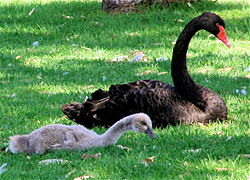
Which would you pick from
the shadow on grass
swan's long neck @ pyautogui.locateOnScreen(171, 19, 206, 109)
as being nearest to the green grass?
the shadow on grass

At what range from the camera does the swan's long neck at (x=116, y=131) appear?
539 cm

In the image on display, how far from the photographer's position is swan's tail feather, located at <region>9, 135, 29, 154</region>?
5359 millimetres

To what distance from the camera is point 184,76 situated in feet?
21.1

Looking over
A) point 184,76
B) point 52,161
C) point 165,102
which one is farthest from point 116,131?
point 184,76

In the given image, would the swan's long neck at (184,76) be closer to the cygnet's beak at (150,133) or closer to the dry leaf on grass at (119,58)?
the cygnet's beak at (150,133)

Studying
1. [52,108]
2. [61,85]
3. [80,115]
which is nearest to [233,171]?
[80,115]

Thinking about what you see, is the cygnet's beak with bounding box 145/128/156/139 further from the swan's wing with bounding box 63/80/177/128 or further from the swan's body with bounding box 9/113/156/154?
the swan's wing with bounding box 63/80/177/128

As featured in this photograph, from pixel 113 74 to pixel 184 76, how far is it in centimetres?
228

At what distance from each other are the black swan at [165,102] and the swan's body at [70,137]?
2.58 feet

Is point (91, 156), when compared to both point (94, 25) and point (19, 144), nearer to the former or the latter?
point (19, 144)

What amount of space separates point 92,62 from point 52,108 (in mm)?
2397

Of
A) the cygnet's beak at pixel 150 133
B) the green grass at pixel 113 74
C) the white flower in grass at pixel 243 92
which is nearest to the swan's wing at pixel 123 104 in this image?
the green grass at pixel 113 74

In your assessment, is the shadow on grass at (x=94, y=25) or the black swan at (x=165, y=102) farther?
the shadow on grass at (x=94, y=25)

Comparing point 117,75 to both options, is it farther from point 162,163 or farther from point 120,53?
point 162,163
